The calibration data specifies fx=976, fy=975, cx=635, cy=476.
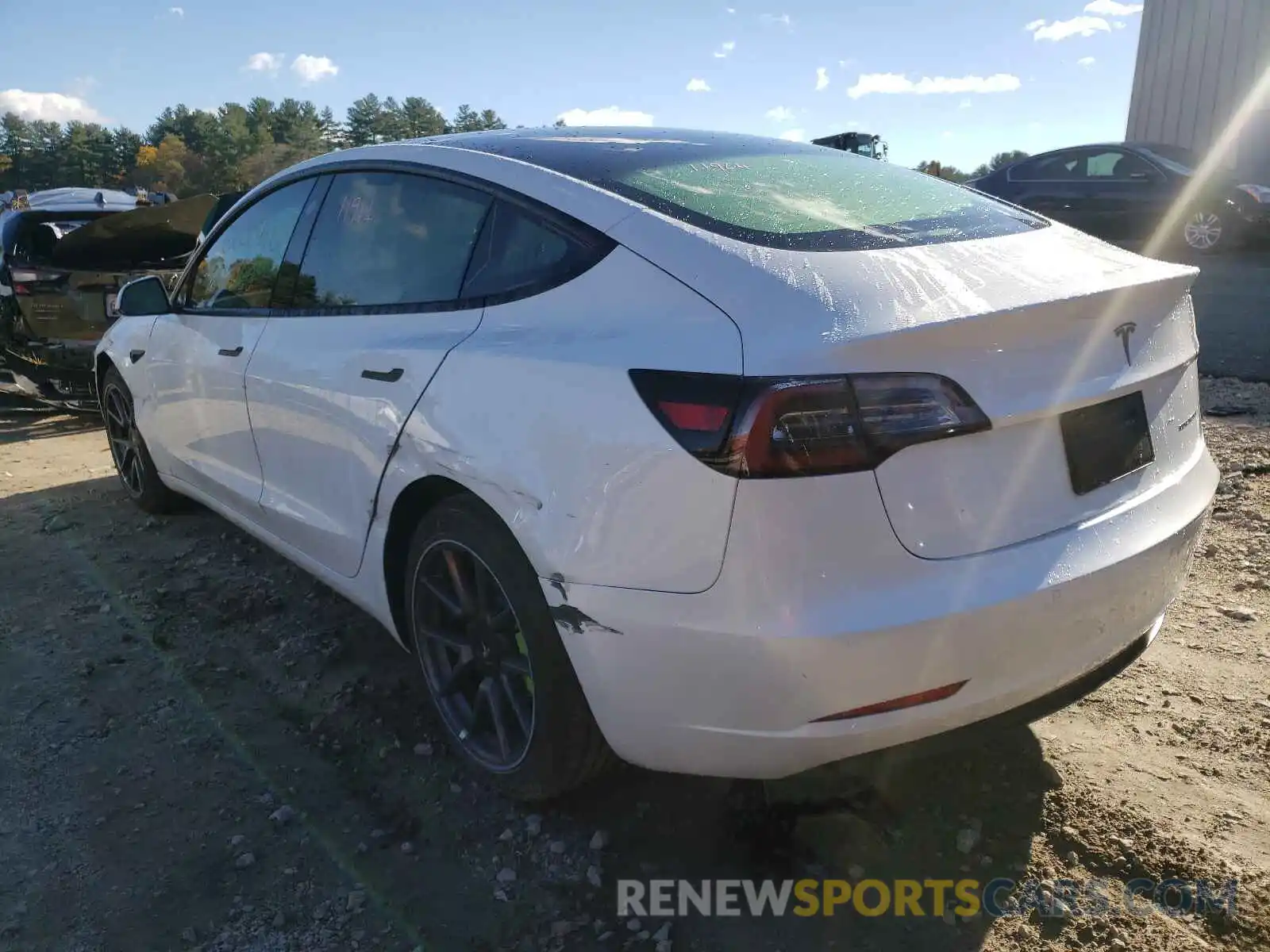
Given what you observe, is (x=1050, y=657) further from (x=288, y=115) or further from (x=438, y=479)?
(x=288, y=115)

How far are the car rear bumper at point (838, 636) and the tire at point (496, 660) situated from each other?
14 centimetres

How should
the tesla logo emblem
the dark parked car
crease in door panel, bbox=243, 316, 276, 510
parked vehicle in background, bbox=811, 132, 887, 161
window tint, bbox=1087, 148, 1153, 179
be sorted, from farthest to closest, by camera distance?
1. parked vehicle in background, bbox=811, 132, 887, 161
2. window tint, bbox=1087, 148, 1153, 179
3. the dark parked car
4. crease in door panel, bbox=243, 316, 276, 510
5. the tesla logo emblem

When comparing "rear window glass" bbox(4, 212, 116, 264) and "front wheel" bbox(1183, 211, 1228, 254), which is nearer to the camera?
"rear window glass" bbox(4, 212, 116, 264)

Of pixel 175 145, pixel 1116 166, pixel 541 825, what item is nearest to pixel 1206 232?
pixel 1116 166

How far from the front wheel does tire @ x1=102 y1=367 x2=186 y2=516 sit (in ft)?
41.1

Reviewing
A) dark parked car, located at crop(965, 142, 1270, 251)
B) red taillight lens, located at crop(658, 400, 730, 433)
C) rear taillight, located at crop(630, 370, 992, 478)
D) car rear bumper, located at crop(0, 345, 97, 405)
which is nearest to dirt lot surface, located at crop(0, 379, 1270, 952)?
rear taillight, located at crop(630, 370, 992, 478)

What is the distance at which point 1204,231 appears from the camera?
1246 cm

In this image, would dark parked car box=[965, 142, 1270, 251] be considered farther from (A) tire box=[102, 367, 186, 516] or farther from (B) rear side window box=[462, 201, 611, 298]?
(B) rear side window box=[462, 201, 611, 298]

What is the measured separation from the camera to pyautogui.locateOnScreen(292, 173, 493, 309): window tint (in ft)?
8.90

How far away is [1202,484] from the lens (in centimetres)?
242

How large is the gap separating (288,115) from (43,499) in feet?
378

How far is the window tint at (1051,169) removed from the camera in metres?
13.0

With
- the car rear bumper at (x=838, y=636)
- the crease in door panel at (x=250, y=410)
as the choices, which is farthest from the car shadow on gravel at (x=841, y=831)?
the crease in door panel at (x=250, y=410)

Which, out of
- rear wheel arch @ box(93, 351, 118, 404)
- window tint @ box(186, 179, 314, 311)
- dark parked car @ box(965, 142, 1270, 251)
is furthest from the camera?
dark parked car @ box(965, 142, 1270, 251)
